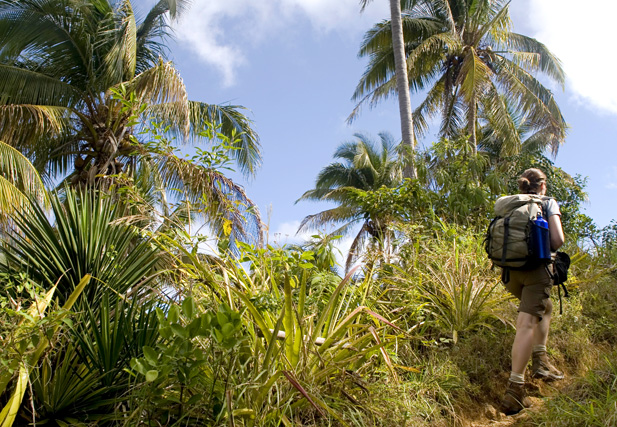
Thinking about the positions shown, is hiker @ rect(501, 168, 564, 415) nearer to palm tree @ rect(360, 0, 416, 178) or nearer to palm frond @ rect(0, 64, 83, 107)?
palm tree @ rect(360, 0, 416, 178)

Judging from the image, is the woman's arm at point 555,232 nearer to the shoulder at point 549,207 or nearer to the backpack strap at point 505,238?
the shoulder at point 549,207

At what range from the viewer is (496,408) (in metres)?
3.93

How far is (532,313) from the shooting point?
369 cm

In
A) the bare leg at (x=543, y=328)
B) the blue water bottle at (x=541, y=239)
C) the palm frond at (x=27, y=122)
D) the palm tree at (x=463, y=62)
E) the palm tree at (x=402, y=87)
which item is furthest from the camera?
the palm tree at (x=463, y=62)

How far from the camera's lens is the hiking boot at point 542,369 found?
3957 millimetres

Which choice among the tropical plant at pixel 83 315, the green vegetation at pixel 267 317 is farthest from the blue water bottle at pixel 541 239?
the tropical plant at pixel 83 315

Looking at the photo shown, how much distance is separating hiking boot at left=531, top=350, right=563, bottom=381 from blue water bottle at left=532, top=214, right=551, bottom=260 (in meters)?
0.86

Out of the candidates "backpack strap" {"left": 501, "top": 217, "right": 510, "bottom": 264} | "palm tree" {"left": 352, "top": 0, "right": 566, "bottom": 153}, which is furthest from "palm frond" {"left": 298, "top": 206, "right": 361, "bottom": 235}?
"backpack strap" {"left": 501, "top": 217, "right": 510, "bottom": 264}

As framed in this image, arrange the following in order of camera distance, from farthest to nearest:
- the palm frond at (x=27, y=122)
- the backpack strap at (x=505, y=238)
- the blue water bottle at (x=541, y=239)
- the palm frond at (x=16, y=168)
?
1. the palm frond at (x=27, y=122)
2. the palm frond at (x=16, y=168)
3. the backpack strap at (x=505, y=238)
4. the blue water bottle at (x=541, y=239)

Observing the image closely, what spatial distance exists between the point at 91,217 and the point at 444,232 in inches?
156

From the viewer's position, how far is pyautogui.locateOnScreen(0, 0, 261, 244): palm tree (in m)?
10.8

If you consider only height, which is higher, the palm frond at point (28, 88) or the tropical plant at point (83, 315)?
the palm frond at point (28, 88)

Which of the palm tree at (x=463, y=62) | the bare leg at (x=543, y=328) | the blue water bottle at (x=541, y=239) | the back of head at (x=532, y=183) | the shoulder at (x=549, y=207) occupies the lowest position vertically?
the bare leg at (x=543, y=328)

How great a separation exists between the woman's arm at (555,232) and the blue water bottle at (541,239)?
61mm
